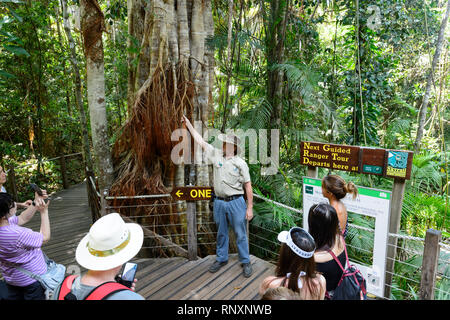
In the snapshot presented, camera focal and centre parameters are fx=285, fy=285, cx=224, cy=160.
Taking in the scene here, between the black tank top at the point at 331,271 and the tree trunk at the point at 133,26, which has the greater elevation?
the tree trunk at the point at 133,26

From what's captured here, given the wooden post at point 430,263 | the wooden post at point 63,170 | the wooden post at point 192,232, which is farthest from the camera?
the wooden post at point 63,170

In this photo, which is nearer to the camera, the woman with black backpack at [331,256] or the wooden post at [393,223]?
the woman with black backpack at [331,256]

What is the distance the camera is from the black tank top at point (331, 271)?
5.94 ft

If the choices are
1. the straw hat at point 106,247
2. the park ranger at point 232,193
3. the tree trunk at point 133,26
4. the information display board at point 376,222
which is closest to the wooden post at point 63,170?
the tree trunk at point 133,26

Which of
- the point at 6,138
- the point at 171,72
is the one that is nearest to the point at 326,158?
the point at 171,72

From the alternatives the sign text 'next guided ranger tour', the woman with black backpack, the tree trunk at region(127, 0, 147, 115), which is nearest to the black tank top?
the woman with black backpack

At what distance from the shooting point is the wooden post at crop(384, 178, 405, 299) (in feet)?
7.80

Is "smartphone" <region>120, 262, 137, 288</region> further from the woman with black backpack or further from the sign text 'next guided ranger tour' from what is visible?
the sign text 'next guided ranger tour'

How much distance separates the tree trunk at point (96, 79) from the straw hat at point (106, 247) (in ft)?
8.53

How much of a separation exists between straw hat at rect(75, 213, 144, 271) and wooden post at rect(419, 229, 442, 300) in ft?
6.64

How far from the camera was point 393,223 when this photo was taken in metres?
2.45

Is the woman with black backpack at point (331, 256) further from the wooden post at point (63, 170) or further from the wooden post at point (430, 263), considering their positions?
the wooden post at point (63, 170)

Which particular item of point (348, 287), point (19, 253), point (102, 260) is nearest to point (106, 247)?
point (102, 260)
